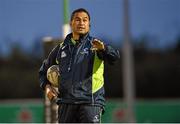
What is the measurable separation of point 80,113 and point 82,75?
0.30 metres

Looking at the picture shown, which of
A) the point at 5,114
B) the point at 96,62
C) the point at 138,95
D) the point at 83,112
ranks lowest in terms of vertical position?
the point at 138,95

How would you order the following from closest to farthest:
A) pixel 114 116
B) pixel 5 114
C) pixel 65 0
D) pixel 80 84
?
pixel 80 84 < pixel 65 0 < pixel 114 116 < pixel 5 114

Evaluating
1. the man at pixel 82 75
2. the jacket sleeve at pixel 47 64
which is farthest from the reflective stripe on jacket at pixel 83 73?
the jacket sleeve at pixel 47 64

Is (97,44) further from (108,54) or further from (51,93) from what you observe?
(51,93)

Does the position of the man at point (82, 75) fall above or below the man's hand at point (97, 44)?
below

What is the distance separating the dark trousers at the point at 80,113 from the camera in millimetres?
5574

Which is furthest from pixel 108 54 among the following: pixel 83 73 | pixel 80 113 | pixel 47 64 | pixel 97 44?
pixel 47 64

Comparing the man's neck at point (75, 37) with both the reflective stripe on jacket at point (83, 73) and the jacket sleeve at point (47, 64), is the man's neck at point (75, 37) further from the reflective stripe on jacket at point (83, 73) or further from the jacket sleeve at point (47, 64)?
the jacket sleeve at point (47, 64)

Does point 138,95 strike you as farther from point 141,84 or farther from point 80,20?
point 80,20

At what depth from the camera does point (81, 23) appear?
5.64m

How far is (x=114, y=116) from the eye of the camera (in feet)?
49.1

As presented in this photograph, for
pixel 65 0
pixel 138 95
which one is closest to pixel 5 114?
pixel 65 0

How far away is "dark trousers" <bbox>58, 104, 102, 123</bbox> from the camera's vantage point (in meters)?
5.57

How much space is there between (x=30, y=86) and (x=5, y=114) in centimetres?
1347
